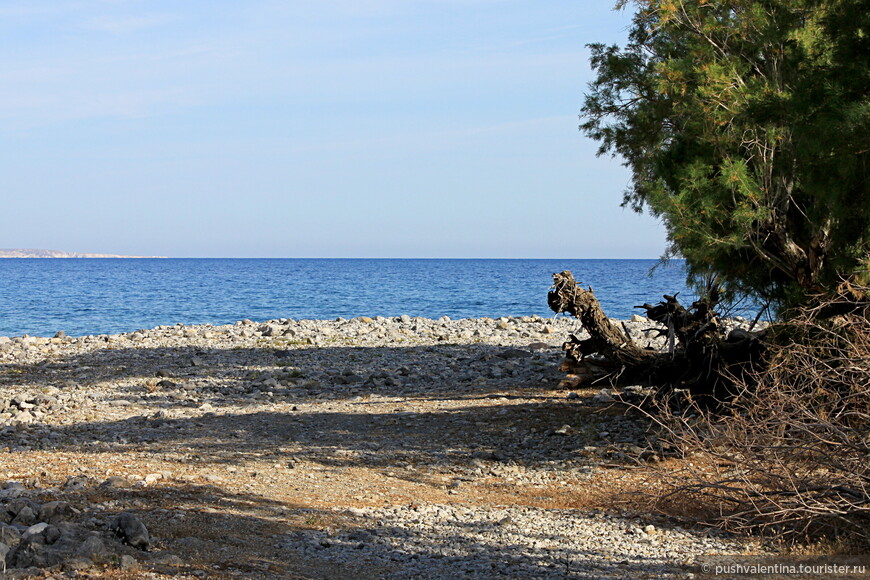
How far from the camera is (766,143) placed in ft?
28.6

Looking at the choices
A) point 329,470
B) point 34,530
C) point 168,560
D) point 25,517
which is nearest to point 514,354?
point 329,470

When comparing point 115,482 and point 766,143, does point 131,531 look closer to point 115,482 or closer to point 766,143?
point 115,482

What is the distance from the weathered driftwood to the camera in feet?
33.6


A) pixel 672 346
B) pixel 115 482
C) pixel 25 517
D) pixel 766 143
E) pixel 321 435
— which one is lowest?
pixel 321 435

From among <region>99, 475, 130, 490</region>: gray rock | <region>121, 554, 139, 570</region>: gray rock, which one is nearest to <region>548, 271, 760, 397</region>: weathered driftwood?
<region>99, 475, 130, 490</region>: gray rock

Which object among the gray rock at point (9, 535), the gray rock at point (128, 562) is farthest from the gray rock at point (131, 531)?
the gray rock at point (9, 535)

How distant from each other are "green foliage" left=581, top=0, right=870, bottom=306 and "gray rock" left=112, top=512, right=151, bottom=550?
5842mm

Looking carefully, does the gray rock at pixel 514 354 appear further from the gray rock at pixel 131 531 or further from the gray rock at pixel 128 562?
the gray rock at pixel 128 562

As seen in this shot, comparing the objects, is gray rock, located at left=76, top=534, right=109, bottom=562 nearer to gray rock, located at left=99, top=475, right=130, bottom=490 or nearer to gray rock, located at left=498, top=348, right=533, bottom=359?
gray rock, located at left=99, top=475, right=130, bottom=490

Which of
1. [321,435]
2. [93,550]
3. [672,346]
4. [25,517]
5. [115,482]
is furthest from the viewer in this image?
[672,346]

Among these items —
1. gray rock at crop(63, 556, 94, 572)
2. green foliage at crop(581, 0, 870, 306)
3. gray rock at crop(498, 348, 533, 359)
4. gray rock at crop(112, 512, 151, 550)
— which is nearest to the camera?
gray rock at crop(63, 556, 94, 572)

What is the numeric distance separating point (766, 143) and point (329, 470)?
579cm

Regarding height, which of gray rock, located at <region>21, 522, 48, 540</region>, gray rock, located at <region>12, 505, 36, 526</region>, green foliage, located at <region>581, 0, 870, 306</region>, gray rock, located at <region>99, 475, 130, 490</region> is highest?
green foliage, located at <region>581, 0, 870, 306</region>

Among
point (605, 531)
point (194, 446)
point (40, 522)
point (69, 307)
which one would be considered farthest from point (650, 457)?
point (69, 307)
